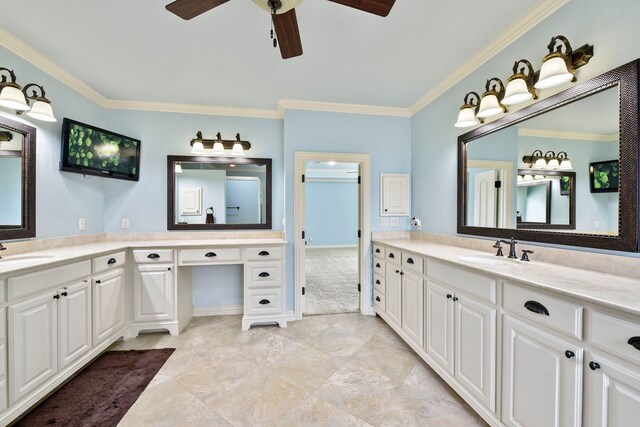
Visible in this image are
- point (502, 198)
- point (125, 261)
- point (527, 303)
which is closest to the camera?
point (527, 303)

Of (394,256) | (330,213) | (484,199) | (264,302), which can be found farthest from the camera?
(330,213)

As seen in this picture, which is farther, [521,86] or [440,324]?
[440,324]

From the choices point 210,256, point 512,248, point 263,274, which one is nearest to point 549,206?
point 512,248

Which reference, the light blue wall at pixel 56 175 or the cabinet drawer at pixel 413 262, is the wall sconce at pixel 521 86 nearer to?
the cabinet drawer at pixel 413 262

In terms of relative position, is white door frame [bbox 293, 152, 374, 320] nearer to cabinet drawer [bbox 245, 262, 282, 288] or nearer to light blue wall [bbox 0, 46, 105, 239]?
cabinet drawer [bbox 245, 262, 282, 288]

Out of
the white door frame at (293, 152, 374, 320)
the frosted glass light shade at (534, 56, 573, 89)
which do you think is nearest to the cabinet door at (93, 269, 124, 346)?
the white door frame at (293, 152, 374, 320)

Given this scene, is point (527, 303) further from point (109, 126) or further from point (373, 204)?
point (109, 126)

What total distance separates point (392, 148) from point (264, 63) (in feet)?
6.01

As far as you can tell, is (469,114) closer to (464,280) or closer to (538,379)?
(464,280)

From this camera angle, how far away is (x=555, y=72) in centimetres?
141

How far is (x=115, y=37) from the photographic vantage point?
6.38 ft

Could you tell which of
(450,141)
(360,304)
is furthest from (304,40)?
(360,304)

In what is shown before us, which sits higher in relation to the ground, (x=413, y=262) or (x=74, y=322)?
(x=413, y=262)

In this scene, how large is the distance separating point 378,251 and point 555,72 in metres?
2.12
